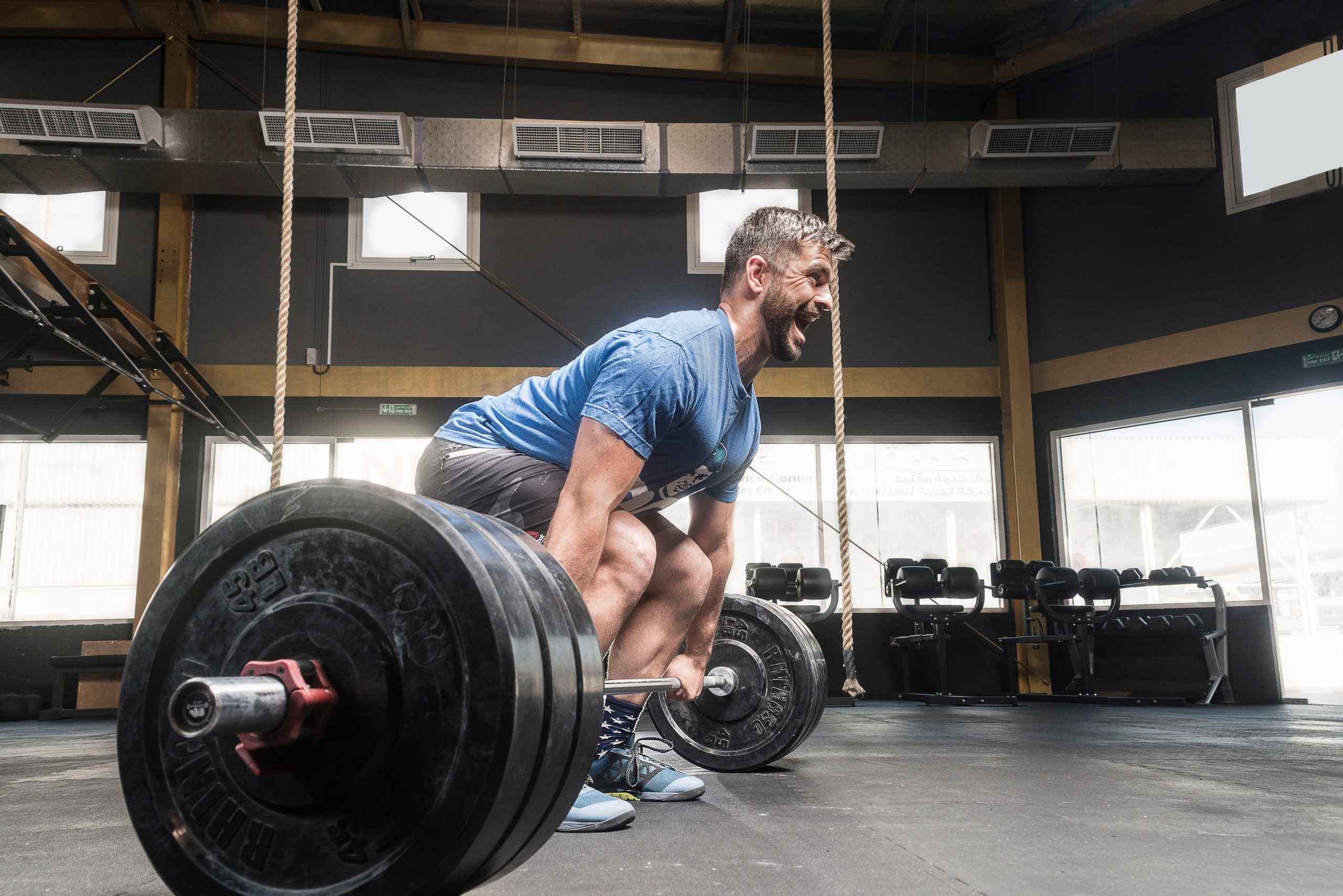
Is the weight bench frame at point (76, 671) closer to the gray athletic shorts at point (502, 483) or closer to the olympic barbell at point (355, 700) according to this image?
the gray athletic shorts at point (502, 483)

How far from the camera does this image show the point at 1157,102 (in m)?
6.30

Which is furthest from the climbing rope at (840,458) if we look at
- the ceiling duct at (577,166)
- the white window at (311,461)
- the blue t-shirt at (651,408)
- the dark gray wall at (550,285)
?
the white window at (311,461)

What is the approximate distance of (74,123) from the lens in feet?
17.5

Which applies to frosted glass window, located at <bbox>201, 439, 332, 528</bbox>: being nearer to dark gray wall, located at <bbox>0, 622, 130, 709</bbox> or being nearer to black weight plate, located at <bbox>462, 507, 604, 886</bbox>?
dark gray wall, located at <bbox>0, 622, 130, 709</bbox>

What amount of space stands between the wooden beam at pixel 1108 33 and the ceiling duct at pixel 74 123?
545cm

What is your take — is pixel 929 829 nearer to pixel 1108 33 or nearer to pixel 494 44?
pixel 494 44

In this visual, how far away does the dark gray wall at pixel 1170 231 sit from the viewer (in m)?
5.65

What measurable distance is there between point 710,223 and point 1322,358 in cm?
375

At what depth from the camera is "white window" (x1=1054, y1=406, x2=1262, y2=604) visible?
19.1 ft

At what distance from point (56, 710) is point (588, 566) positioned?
221 inches

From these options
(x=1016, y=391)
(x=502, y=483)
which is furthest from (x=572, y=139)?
(x=502, y=483)

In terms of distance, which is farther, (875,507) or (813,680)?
(875,507)

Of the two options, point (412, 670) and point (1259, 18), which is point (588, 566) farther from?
point (1259, 18)

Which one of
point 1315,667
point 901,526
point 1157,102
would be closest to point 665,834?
point 901,526
